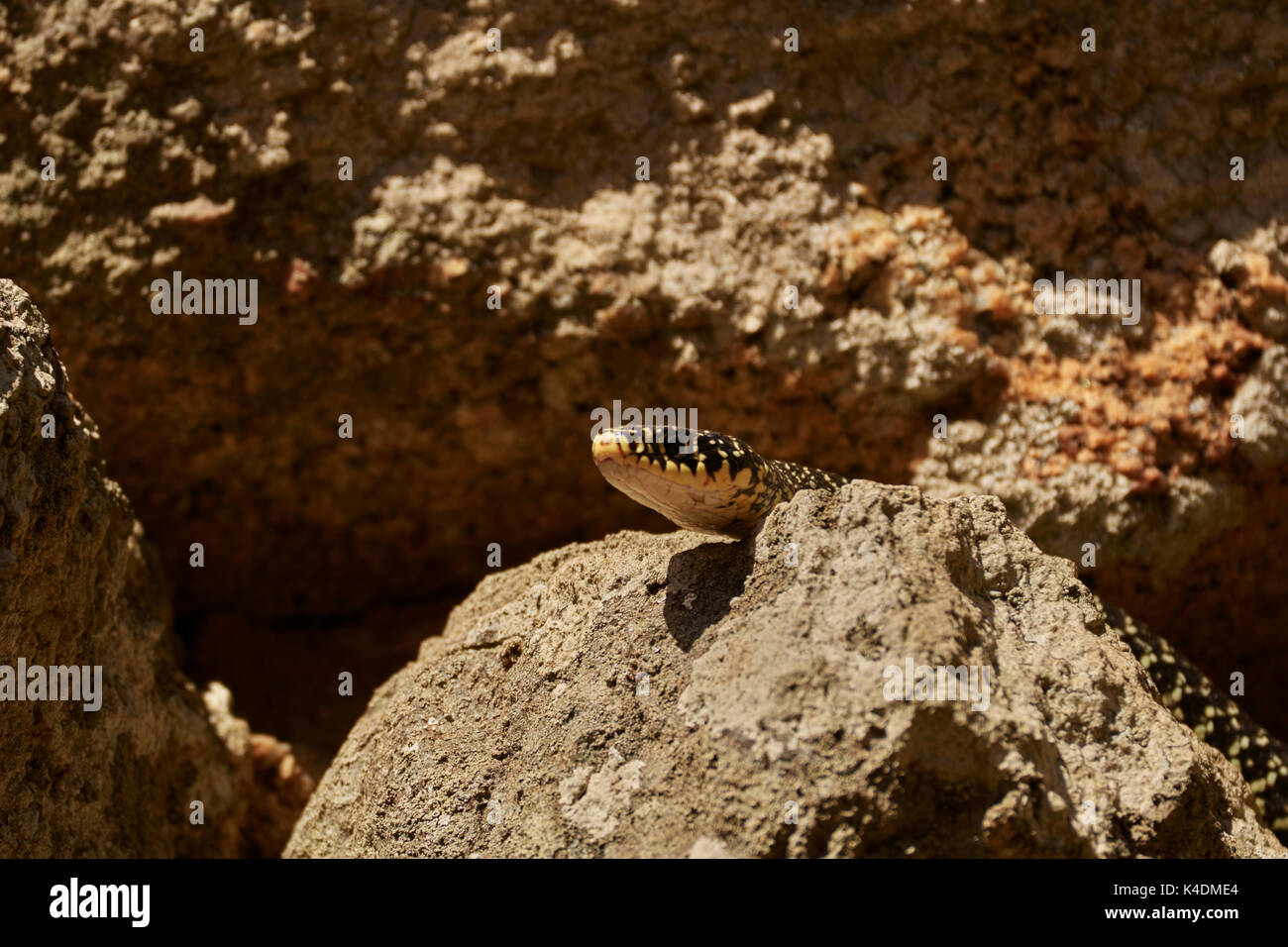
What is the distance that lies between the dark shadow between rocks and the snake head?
0.59 feet

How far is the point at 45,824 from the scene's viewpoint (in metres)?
3.92

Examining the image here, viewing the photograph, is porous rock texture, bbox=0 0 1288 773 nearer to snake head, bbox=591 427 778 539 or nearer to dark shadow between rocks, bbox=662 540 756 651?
snake head, bbox=591 427 778 539

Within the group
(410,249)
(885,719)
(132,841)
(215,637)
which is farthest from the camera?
(215,637)

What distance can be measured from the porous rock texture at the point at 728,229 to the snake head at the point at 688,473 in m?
1.72

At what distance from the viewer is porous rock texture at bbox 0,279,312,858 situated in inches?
143

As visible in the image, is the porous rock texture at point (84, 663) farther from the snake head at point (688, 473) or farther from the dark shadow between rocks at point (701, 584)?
the dark shadow between rocks at point (701, 584)

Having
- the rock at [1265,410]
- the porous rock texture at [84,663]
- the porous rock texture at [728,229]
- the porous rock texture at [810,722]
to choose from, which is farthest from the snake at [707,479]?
the porous rock texture at [84,663]

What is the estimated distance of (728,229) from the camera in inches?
220

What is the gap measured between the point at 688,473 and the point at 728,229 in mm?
2181

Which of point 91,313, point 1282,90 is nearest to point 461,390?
point 91,313

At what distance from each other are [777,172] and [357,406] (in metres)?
2.21

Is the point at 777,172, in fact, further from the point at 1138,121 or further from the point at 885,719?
the point at 885,719

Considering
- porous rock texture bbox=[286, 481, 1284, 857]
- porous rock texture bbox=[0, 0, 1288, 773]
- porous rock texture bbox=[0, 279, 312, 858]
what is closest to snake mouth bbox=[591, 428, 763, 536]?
porous rock texture bbox=[286, 481, 1284, 857]

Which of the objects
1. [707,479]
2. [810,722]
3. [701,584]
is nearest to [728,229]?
[707,479]
